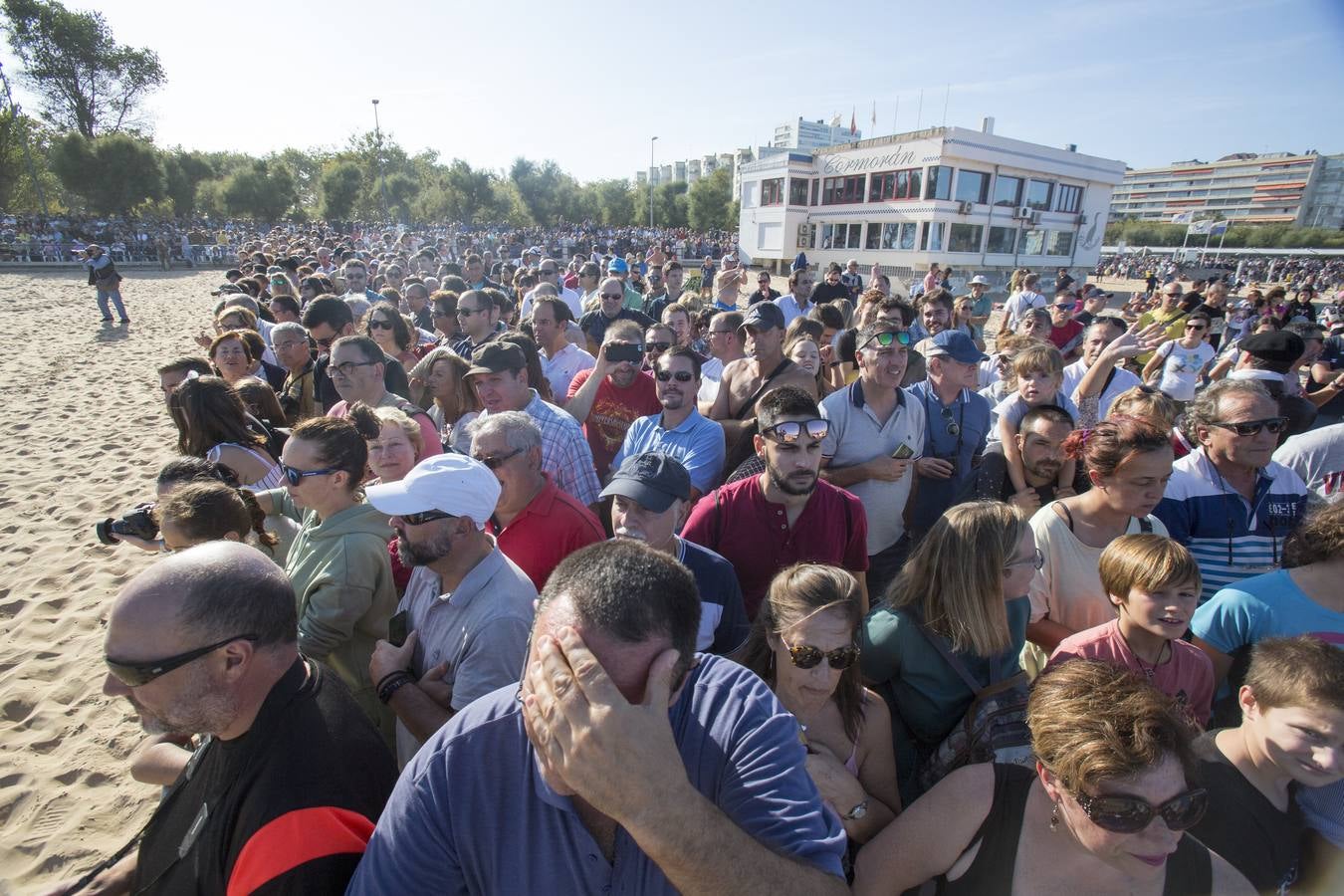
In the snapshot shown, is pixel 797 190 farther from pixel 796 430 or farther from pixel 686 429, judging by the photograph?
pixel 796 430

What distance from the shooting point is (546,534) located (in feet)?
9.17

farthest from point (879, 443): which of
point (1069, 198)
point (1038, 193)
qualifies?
point (1069, 198)

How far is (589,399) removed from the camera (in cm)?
473

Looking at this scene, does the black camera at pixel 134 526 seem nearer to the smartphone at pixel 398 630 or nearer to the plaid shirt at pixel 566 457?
the smartphone at pixel 398 630

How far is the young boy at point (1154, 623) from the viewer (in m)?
2.13

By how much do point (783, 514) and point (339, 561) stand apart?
1.93 m

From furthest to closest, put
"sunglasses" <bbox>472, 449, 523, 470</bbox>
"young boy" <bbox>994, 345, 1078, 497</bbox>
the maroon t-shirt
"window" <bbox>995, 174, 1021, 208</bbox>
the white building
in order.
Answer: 1. "window" <bbox>995, 174, 1021, 208</bbox>
2. the white building
3. the maroon t-shirt
4. "young boy" <bbox>994, 345, 1078, 497</bbox>
5. "sunglasses" <bbox>472, 449, 523, 470</bbox>

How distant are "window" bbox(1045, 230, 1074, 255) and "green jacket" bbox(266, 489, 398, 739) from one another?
153ft

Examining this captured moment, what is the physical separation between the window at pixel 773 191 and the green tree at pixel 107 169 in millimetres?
37340

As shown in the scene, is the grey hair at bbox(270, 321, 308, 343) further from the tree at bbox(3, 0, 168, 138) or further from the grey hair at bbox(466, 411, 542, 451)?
the tree at bbox(3, 0, 168, 138)

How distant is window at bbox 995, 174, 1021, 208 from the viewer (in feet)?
118

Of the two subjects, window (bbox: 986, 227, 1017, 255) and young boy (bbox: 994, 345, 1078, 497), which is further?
window (bbox: 986, 227, 1017, 255)

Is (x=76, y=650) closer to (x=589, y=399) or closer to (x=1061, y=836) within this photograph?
(x=589, y=399)

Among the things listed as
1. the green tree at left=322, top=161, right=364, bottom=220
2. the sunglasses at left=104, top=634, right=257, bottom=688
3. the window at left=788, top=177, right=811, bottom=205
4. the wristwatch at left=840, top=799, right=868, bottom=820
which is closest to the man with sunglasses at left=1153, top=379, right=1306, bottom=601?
the wristwatch at left=840, top=799, right=868, bottom=820
